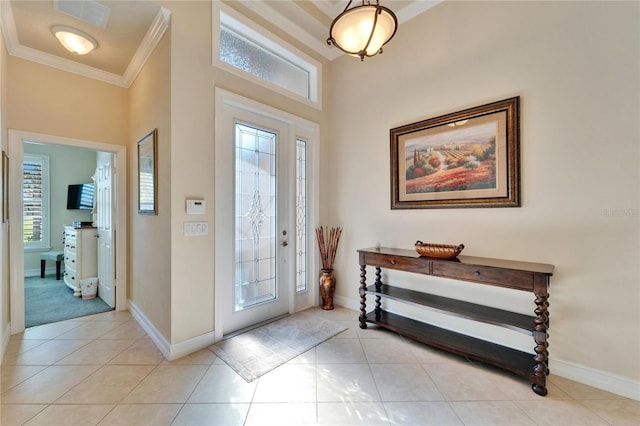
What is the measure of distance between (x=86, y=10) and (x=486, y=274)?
4058mm

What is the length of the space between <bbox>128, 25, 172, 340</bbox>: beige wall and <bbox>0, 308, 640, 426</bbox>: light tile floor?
1.52 ft

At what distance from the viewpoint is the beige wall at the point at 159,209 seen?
7.62ft

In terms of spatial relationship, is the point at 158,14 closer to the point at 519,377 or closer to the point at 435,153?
the point at 435,153

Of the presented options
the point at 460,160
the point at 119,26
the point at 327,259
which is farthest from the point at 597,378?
the point at 119,26

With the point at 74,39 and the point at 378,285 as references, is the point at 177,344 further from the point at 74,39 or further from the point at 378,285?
the point at 74,39

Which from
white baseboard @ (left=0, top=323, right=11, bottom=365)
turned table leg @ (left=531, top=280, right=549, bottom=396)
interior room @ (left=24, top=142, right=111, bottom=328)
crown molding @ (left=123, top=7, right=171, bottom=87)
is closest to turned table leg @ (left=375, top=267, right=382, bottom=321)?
turned table leg @ (left=531, top=280, right=549, bottom=396)

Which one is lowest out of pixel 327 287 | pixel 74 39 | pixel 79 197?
pixel 327 287

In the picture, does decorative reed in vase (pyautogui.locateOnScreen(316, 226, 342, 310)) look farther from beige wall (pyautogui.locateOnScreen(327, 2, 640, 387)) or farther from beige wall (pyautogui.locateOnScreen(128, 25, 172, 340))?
beige wall (pyautogui.locateOnScreen(128, 25, 172, 340))

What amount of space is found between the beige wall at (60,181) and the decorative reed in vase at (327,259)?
536 centimetres

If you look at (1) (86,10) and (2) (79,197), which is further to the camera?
(2) (79,197)

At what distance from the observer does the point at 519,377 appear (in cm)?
202

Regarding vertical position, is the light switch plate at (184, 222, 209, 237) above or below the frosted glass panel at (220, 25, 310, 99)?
below

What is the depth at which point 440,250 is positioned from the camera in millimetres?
2334

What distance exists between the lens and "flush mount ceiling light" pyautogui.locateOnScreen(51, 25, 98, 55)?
8.05ft
